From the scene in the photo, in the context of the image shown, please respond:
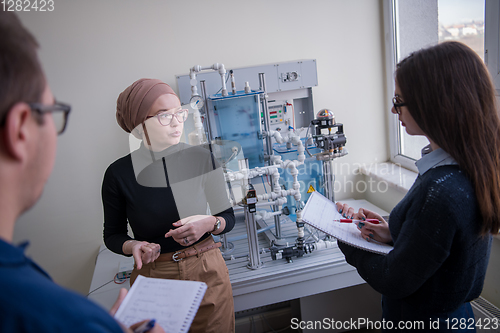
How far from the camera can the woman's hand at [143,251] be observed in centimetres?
108

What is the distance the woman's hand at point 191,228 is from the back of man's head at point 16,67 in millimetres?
719

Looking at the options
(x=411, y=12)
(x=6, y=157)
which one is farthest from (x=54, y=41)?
(x=411, y=12)

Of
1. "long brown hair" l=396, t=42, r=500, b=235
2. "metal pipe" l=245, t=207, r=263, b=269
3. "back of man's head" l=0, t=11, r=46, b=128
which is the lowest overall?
"metal pipe" l=245, t=207, r=263, b=269

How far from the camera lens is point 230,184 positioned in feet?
5.29

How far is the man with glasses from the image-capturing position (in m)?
0.38

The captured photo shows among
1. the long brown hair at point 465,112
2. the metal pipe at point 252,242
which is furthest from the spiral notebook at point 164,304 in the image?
the metal pipe at point 252,242

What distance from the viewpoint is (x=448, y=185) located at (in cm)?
80

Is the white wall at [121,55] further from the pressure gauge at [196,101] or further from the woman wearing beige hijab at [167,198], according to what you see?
the woman wearing beige hijab at [167,198]

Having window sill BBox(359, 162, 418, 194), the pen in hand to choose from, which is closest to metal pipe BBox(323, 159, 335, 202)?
window sill BBox(359, 162, 418, 194)

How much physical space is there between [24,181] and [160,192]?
0.74m

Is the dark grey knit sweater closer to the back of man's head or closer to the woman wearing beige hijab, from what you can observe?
the woman wearing beige hijab

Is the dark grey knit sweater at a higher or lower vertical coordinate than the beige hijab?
lower

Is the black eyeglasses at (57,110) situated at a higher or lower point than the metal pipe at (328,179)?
higher

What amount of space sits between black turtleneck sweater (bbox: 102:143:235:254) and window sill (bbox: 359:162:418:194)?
1.39 metres
